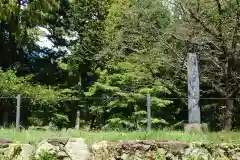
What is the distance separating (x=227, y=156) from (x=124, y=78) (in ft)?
38.6

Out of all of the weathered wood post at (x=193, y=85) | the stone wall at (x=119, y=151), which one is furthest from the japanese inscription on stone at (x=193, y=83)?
the stone wall at (x=119, y=151)

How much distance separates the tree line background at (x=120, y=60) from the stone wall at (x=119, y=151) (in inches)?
142

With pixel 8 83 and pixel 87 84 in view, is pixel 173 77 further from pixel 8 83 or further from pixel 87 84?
pixel 87 84

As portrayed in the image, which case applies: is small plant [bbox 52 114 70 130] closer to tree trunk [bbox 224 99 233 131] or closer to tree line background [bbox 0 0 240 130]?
tree line background [bbox 0 0 240 130]

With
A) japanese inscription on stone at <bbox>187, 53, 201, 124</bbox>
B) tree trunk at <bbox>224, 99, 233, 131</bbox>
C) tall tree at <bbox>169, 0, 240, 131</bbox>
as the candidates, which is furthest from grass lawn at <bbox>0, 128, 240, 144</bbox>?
tree trunk at <bbox>224, 99, 233, 131</bbox>

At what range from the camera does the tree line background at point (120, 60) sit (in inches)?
613

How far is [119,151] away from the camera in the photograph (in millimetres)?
8234

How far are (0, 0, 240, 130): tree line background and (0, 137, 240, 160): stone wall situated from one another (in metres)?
3.62

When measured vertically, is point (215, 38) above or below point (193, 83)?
above

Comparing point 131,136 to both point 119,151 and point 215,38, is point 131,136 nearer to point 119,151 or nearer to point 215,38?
point 119,151

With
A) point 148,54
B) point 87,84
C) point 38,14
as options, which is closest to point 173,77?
point 148,54

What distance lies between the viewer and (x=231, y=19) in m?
14.9

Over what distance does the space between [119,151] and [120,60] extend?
1299 cm

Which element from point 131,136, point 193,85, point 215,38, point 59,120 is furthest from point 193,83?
point 59,120
